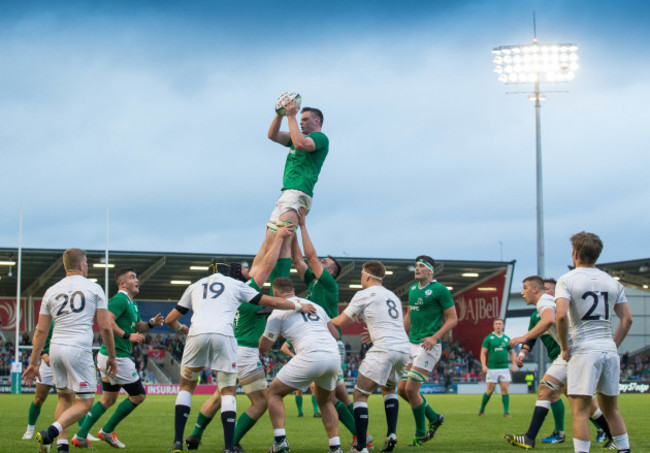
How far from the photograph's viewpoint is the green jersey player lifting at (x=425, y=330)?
36.7 ft

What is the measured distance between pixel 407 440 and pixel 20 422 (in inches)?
320

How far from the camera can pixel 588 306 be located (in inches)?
297

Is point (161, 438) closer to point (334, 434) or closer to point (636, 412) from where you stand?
point (334, 434)

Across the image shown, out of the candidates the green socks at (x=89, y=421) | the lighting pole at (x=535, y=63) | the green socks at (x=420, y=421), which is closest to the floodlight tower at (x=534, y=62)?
the lighting pole at (x=535, y=63)

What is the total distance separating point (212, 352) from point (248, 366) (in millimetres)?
925

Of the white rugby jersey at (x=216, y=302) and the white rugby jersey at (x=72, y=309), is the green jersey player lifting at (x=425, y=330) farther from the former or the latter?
the white rugby jersey at (x=72, y=309)

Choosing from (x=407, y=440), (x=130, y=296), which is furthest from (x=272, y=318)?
(x=407, y=440)

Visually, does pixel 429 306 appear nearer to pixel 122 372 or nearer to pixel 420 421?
pixel 420 421

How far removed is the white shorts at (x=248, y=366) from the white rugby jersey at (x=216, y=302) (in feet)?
2.96

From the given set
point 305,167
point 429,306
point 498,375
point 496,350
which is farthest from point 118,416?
Answer: point 496,350

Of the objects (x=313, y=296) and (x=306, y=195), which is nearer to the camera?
(x=306, y=195)

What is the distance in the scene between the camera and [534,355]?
158ft

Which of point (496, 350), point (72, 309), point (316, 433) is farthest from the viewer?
point (496, 350)

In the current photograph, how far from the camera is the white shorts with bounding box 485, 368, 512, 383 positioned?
67.9ft
